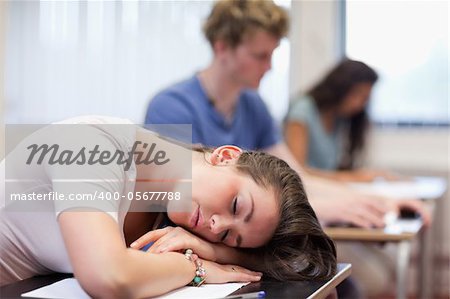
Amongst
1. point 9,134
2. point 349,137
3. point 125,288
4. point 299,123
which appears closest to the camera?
point 125,288

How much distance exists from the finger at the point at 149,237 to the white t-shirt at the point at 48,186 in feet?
0.14

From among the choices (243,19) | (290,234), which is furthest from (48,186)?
(243,19)

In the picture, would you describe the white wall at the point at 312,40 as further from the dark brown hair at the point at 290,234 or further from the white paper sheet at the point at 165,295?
the white paper sheet at the point at 165,295

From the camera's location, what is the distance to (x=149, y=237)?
4.02ft

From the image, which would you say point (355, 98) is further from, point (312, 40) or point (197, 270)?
point (197, 270)

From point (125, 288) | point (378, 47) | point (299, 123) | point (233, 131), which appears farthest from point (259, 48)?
point (378, 47)

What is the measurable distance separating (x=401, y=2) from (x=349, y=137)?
1103 mm

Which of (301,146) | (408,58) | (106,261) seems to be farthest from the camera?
(408,58)

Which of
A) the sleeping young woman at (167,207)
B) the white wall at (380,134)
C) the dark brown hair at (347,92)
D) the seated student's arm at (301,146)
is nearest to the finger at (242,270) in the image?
the sleeping young woman at (167,207)

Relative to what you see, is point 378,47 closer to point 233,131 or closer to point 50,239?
point 233,131

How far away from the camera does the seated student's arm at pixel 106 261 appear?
39.6 inches

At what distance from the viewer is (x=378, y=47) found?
14.7 ft

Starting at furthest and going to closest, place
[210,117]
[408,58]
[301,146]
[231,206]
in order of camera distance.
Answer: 1. [408,58]
2. [301,146]
3. [210,117]
4. [231,206]

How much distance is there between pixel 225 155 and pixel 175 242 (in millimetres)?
186
